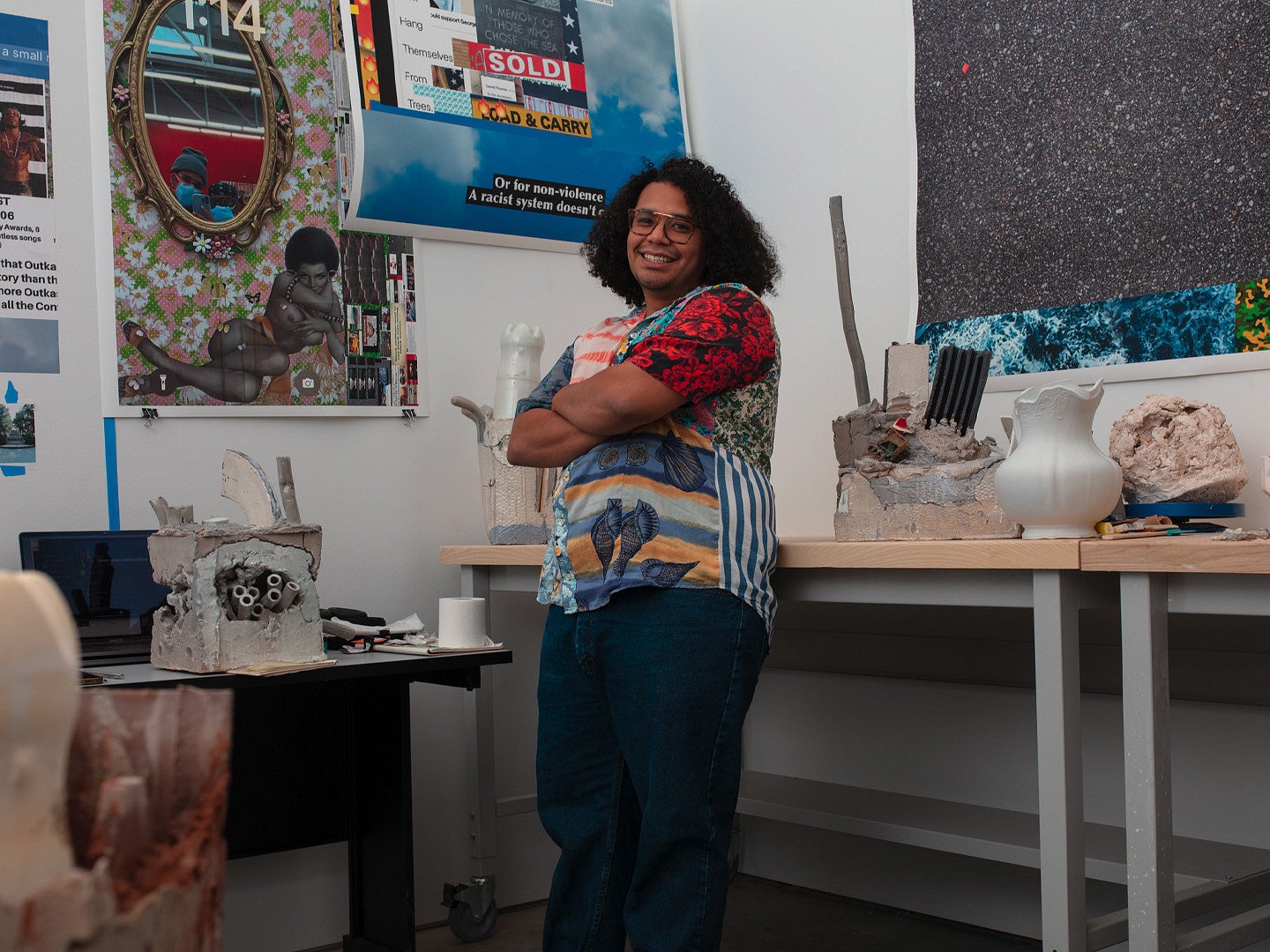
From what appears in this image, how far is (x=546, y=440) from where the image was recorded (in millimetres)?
1855

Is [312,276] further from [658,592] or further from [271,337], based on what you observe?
[658,592]

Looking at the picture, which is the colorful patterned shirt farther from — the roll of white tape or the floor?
the floor

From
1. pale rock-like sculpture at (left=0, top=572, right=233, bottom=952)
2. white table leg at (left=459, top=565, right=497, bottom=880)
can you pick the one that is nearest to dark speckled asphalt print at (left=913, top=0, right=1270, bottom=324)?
white table leg at (left=459, top=565, right=497, bottom=880)

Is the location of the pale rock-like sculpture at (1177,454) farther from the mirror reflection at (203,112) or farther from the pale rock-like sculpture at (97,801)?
the mirror reflection at (203,112)

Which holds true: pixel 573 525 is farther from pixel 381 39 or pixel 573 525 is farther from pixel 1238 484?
pixel 381 39

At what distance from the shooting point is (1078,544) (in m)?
1.56

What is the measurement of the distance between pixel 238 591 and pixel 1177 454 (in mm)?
1453

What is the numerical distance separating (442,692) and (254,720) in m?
0.53

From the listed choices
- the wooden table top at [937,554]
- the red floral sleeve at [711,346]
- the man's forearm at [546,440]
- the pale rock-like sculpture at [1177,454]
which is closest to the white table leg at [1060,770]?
the wooden table top at [937,554]

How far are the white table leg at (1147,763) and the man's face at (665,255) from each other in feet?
2.63

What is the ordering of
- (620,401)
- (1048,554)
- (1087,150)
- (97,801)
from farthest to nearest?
(1087,150) < (620,401) < (1048,554) < (97,801)

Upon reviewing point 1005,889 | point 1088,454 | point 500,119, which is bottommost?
point 1005,889

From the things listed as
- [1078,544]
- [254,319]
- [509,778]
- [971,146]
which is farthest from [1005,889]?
[254,319]

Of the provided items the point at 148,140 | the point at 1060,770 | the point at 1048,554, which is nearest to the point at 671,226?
the point at 1048,554
